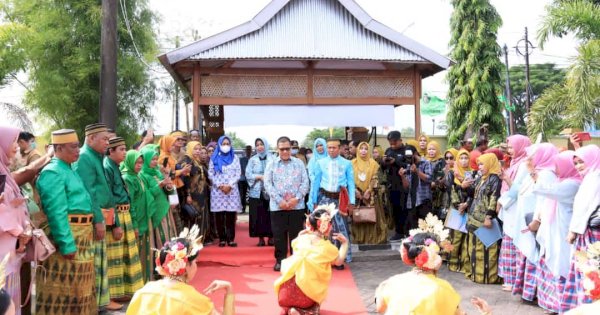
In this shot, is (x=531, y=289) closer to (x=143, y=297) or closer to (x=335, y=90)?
(x=143, y=297)

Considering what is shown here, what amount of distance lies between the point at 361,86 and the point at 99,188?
19.3ft

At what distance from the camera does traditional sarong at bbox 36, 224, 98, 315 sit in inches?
188

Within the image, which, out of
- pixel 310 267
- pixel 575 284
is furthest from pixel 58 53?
pixel 575 284

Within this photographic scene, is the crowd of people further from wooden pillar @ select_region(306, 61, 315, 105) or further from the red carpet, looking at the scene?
wooden pillar @ select_region(306, 61, 315, 105)

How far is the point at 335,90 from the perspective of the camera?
33.1 ft

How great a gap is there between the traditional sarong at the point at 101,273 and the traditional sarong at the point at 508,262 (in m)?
4.51

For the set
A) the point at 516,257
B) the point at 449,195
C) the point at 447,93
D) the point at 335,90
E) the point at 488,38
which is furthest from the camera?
the point at 447,93

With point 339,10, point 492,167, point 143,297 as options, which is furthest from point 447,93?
point 143,297

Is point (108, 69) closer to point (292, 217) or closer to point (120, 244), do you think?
point (120, 244)

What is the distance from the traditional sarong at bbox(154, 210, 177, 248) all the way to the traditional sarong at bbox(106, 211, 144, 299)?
2.79ft

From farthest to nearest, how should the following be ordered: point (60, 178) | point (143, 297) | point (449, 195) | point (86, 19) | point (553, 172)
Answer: point (86, 19) < point (449, 195) < point (553, 172) < point (60, 178) < point (143, 297)

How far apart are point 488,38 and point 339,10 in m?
14.4

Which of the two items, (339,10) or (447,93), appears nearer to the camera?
(339,10)

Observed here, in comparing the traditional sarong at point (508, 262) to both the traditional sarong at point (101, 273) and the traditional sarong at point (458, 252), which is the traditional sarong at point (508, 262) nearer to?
the traditional sarong at point (458, 252)
